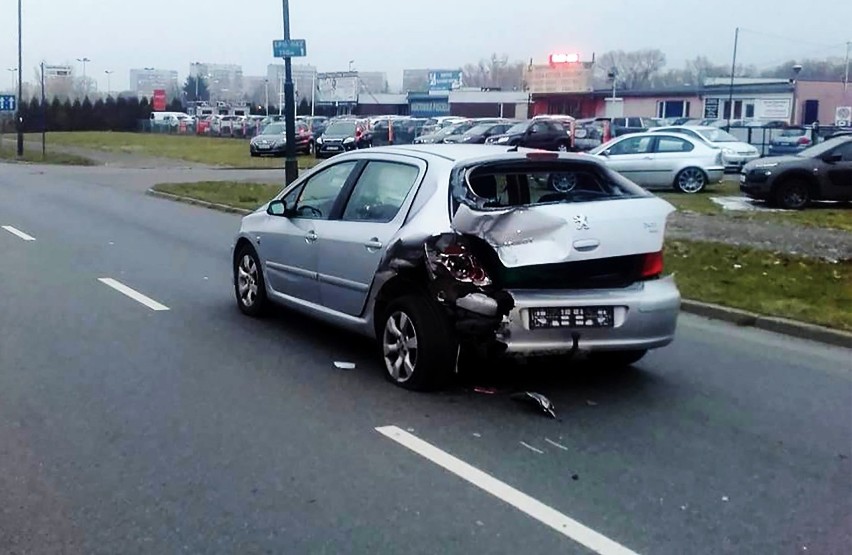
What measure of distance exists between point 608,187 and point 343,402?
2411 mm

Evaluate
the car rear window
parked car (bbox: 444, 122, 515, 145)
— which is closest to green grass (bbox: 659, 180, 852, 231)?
the car rear window

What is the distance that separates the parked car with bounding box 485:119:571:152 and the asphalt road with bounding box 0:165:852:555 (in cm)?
2715

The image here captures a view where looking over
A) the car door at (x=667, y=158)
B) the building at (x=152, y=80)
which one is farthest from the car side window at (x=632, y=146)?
the building at (x=152, y=80)

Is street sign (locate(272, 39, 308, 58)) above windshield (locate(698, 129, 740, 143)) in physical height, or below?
above

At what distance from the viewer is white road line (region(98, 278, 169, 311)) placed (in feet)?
32.8

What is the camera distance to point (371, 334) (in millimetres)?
7453

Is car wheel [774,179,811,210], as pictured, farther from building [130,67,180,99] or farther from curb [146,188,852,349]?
building [130,67,180,99]

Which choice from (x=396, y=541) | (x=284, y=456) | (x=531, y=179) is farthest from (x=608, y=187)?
(x=396, y=541)

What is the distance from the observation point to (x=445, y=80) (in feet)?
351

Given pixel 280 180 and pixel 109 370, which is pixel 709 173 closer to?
pixel 280 180

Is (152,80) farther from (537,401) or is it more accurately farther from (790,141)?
(537,401)

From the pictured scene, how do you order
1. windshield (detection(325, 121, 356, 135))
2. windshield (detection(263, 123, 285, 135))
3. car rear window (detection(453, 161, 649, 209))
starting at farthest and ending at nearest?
windshield (detection(263, 123, 285, 135))
windshield (detection(325, 121, 356, 135))
car rear window (detection(453, 161, 649, 209))

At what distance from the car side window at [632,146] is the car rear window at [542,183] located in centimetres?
1684

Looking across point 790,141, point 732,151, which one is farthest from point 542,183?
point 790,141
